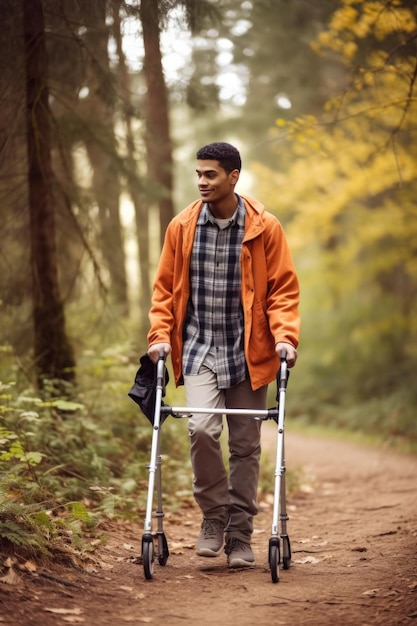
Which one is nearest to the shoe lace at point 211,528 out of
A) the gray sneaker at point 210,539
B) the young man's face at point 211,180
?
the gray sneaker at point 210,539

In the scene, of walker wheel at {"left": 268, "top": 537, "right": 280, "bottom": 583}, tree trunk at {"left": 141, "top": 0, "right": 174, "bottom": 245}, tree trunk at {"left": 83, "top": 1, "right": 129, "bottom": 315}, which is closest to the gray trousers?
walker wheel at {"left": 268, "top": 537, "right": 280, "bottom": 583}

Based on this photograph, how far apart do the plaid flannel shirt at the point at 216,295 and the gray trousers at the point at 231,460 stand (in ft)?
0.41

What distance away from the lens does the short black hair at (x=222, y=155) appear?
456cm

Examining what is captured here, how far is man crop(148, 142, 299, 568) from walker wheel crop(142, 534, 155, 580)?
0.51m

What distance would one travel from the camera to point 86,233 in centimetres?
769

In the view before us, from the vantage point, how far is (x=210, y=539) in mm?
4703

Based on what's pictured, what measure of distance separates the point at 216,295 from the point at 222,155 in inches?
34.5

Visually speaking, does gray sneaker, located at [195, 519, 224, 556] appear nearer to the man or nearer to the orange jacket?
the man

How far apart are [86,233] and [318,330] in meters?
12.3

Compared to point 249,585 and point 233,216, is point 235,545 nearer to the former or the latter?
point 249,585

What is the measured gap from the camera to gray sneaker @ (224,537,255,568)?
15.2 ft

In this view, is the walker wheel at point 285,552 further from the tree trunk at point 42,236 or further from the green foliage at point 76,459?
the tree trunk at point 42,236

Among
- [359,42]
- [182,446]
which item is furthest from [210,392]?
[359,42]

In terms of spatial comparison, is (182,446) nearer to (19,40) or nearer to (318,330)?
(19,40)
